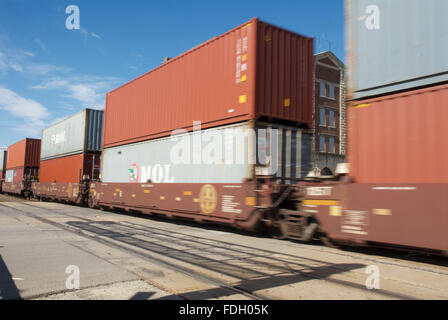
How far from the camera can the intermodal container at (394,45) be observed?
19.5 ft

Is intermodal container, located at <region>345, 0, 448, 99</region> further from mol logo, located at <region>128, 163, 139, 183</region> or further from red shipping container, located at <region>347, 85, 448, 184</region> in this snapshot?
mol logo, located at <region>128, 163, 139, 183</region>

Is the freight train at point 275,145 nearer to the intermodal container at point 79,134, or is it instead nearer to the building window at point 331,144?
the intermodal container at point 79,134

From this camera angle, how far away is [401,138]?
6355 mm

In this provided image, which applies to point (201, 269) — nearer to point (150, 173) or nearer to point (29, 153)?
point (150, 173)

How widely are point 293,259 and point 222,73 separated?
20.8 feet

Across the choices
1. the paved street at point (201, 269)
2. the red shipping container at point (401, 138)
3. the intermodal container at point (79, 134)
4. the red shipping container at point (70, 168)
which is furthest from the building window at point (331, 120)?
the red shipping container at point (401, 138)

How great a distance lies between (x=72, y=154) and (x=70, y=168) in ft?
3.05

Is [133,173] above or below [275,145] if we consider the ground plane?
below

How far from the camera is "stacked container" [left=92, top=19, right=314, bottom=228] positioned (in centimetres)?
942

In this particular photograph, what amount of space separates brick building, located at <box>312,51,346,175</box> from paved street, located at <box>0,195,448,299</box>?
24410mm

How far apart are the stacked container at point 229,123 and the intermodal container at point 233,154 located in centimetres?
3

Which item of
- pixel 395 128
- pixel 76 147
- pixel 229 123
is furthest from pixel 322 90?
pixel 395 128

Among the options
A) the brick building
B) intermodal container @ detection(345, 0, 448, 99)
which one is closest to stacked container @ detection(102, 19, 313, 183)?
intermodal container @ detection(345, 0, 448, 99)
